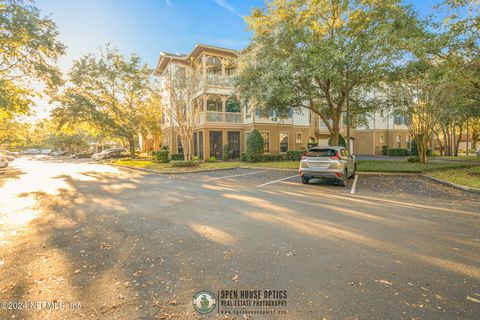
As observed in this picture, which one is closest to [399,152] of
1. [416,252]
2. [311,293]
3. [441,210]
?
[441,210]

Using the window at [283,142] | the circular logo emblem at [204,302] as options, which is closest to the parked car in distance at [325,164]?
the circular logo emblem at [204,302]

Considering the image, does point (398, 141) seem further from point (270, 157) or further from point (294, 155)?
point (270, 157)

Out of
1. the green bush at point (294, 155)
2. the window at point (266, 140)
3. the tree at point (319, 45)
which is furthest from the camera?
the window at point (266, 140)

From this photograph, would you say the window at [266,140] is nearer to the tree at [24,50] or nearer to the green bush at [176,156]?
the green bush at [176,156]

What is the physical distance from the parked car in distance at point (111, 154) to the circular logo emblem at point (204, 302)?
3601 centimetres

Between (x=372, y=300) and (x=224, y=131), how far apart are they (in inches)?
877

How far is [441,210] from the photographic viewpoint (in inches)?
250

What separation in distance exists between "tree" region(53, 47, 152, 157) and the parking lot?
82.4 feet

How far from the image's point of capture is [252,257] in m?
3.64

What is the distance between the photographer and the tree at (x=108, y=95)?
27.5 metres

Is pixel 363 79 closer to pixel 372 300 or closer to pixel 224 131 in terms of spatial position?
pixel 224 131

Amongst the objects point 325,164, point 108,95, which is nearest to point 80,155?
point 108,95

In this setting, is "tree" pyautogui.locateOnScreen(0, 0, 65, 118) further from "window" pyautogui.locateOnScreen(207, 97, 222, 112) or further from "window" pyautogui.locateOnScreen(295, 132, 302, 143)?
"window" pyautogui.locateOnScreen(295, 132, 302, 143)

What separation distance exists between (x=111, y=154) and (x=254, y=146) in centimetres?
2383
